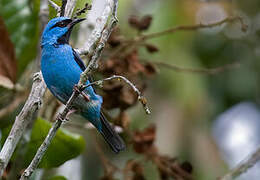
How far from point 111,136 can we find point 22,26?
1403 mm

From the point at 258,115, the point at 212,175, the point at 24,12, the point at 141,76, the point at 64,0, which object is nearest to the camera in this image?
the point at 64,0

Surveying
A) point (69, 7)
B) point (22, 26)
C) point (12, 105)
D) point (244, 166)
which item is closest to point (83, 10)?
point (69, 7)

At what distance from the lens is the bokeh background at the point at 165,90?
3938 mm

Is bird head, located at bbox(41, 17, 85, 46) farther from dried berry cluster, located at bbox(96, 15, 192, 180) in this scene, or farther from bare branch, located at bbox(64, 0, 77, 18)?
dried berry cluster, located at bbox(96, 15, 192, 180)

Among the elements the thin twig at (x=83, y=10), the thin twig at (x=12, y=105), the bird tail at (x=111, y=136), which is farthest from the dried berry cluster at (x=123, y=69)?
the thin twig at (x=12, y=105)

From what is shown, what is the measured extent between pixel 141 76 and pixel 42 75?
2.84ft

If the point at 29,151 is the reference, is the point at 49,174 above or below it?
below

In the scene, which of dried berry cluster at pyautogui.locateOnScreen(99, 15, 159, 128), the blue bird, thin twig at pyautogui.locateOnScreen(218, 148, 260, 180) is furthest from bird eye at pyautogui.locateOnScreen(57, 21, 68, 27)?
thin twig at pyautogui.locateOnScreen(218, 148, 260, 180)

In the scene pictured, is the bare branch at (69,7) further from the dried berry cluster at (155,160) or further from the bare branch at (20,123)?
the dried berry cluster at (155,160)

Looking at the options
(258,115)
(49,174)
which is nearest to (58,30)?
(49,174)

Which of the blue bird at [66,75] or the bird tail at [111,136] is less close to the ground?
the blue bird at [66,75]

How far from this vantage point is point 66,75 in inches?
151

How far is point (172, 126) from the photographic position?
678 cm

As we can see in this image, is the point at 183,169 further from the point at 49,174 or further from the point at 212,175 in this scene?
the point at 212,175
